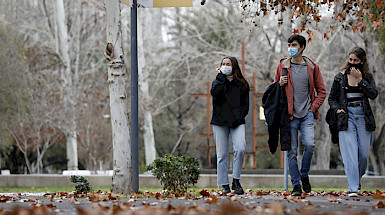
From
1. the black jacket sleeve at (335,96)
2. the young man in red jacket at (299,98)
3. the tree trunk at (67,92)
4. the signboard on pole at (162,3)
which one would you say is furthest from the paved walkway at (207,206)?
the tree trunk at (67,92)

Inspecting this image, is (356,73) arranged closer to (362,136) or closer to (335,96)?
(335,96)

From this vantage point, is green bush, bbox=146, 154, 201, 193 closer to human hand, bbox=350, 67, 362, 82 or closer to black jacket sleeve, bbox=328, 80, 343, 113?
black jacket sleeve, bbox=328, 80, 343, 113

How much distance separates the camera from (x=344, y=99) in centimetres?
913

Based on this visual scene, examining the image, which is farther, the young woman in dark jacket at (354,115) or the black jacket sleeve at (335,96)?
the black jacket sleeve at (335,96)

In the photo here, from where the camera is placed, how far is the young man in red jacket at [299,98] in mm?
8984

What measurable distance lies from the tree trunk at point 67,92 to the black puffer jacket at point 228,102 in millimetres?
18731

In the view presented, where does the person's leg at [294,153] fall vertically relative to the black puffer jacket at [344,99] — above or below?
below

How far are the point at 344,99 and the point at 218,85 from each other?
168 centimetres

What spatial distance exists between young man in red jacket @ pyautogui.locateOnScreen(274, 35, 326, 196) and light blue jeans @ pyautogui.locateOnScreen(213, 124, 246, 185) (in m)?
0.65

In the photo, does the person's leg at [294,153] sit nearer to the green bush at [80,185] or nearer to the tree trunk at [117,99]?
the tree trunk at [117,99]

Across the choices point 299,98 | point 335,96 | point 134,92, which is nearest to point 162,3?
point 134,92

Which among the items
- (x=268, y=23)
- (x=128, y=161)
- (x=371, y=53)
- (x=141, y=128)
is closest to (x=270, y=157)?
(x=141, y=128)

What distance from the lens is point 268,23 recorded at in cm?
2634

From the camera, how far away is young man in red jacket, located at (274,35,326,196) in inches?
354
